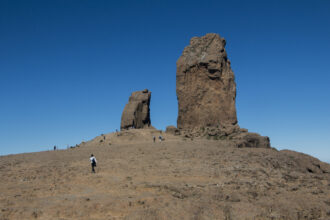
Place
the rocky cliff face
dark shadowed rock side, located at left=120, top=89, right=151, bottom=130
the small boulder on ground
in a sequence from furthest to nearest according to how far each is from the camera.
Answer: dark shadowed rock side, located at left=120, top=89, right=151, bottom=130 → the small boulder on ground → the rocky cliff face

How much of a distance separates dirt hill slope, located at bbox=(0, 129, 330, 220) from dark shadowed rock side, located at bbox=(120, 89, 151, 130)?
21.2 m

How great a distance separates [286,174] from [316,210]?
6954 millimetres

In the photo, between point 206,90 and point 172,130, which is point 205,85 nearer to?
point 206,90

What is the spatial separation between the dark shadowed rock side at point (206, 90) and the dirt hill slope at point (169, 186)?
25.4ft

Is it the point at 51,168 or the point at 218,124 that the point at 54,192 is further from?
the point at 218,124

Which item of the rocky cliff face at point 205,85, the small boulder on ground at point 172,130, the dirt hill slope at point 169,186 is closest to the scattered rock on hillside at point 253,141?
the dirt hill slope at point 169,186

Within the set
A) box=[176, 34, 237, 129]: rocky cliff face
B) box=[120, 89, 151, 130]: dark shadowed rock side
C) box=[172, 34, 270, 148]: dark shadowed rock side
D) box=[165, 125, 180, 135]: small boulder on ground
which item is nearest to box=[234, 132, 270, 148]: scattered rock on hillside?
box=[172, 34, 270, 148]: dark shadowed rock side

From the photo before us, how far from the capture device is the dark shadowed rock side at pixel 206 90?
34094 mm

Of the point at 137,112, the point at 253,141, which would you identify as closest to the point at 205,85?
the point at 253,141

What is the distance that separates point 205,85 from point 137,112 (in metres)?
16.6

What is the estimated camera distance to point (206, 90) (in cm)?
3578

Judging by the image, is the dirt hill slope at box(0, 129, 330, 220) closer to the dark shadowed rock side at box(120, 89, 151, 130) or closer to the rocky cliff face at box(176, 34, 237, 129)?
the rocky cliff face at box(176, 34, 237, 129)

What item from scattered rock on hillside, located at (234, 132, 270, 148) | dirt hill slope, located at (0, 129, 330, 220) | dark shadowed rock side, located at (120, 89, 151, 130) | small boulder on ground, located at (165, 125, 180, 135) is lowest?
dirt hill slope, located at (0, 129, 330, 220)

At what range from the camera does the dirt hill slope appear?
39.4 feet
